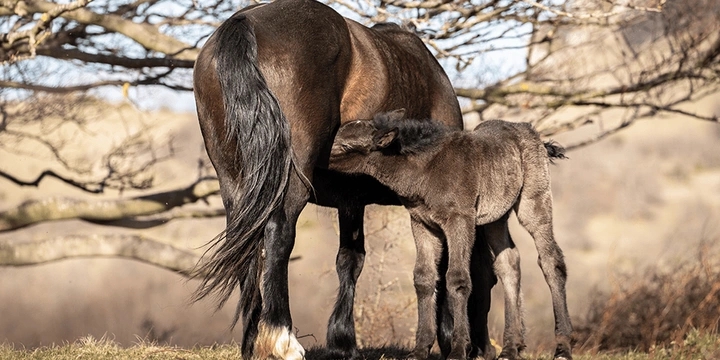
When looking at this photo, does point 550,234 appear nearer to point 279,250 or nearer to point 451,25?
point 279,250

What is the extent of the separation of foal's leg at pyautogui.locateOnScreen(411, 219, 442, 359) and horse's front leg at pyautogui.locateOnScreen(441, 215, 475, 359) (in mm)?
271

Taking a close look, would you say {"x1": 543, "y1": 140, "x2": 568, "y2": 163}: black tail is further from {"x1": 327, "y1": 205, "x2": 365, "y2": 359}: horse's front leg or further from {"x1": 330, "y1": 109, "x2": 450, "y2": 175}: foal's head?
{"x1": 327, "y1": 205, "x2": 365, "y2": 359}: horse's front leg

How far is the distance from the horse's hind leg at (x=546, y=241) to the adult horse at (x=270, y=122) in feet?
4.21

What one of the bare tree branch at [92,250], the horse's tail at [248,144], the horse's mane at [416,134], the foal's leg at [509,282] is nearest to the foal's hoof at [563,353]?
the foal's leg at [509,282]

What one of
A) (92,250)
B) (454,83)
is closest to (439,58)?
(454,83)

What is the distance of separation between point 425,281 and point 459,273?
39 centimetres

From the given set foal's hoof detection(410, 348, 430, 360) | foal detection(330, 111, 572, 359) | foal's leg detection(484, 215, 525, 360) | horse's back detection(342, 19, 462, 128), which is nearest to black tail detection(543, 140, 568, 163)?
foal detection(330, 111, 572, 359)

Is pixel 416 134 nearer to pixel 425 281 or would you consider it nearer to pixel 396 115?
pixel 396 115

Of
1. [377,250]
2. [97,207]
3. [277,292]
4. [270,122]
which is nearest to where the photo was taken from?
[270,122]

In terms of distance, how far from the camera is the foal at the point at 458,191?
16.4 feet

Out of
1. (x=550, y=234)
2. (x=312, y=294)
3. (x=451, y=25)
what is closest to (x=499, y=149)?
(x=550, y=234)

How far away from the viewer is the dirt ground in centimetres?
1007

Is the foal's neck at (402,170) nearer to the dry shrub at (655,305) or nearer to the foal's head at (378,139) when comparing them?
the foal's head at (378,139)

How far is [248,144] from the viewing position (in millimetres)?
4512
